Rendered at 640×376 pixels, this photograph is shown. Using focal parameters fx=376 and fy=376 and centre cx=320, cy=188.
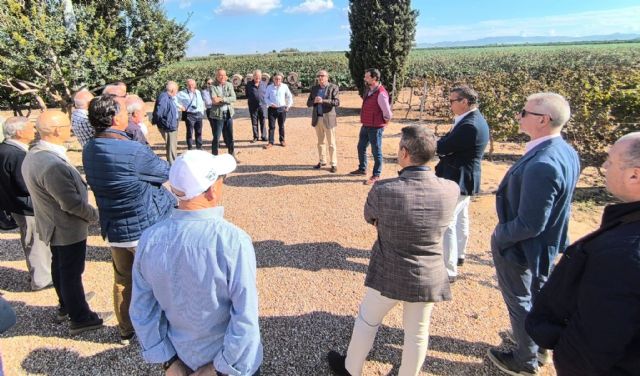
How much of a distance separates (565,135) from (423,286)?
7.54m

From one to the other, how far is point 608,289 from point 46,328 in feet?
14.3

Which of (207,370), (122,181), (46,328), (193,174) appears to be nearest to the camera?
(193,174)

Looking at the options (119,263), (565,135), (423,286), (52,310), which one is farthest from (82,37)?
(565,135)

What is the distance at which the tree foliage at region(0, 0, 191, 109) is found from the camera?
760cm

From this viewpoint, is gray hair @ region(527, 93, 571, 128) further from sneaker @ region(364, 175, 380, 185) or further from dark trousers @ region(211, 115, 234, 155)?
dark trousers @ region(211, 115, 234, 155)

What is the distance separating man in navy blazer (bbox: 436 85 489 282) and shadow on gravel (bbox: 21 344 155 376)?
9.80 feet

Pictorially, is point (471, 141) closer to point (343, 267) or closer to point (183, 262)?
point (343, 267)

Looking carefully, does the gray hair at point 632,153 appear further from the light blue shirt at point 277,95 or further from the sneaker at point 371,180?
the light blue shirt at point 277,95

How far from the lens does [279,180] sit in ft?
25.1

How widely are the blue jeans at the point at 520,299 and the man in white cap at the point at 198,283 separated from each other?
204 cm

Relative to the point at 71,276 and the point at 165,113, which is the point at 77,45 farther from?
the point at 71,276

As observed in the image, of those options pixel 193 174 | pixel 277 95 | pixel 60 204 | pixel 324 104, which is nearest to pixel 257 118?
pixel 277 95

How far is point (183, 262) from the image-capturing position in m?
1.65

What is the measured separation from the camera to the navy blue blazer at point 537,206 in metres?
2.48
